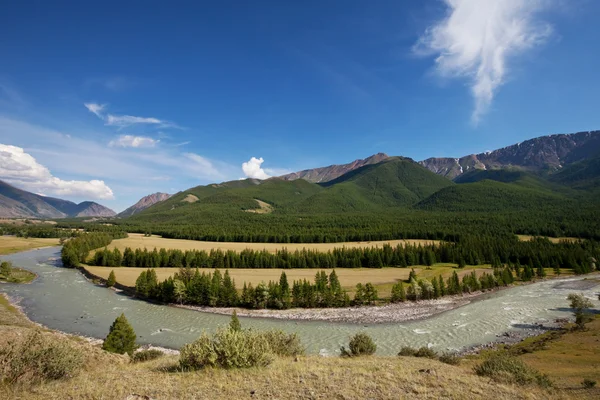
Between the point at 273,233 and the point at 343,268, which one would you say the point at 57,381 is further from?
the point at 273,233

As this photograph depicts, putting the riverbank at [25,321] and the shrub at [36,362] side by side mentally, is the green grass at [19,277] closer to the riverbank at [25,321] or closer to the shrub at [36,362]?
the riverbank at [25,321]

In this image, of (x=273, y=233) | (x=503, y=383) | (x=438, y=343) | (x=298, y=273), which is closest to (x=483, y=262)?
(x=298, y=273)

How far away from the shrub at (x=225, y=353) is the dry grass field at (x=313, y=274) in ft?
231

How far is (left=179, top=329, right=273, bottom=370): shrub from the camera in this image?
59.4 feet

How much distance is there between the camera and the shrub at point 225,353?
18109 mm

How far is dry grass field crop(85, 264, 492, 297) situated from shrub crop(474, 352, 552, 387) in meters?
67.3

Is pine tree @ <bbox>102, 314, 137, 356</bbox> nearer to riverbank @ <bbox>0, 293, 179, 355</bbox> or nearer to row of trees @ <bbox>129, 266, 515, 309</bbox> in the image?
riverbank @ <bbox>0, 293, 179, 355</bbox>

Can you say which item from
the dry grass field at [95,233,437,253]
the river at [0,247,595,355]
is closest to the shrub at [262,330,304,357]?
the river at [0,247,595,355]

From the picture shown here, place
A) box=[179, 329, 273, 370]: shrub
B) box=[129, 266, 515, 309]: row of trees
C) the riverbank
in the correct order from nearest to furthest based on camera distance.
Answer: box=[179, 329, 273, 370]: shrub
the riverbank
box=[129, 266, 515, 309]: row of trees

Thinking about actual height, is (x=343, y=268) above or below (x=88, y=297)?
above

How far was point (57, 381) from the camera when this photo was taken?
48.6 feet

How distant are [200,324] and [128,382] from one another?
4954 cm

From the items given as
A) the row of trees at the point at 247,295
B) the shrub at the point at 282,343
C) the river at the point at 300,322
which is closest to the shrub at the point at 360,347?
the shrub at the point at 282,343

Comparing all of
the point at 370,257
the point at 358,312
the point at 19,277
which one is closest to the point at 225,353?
the point at 358,312
